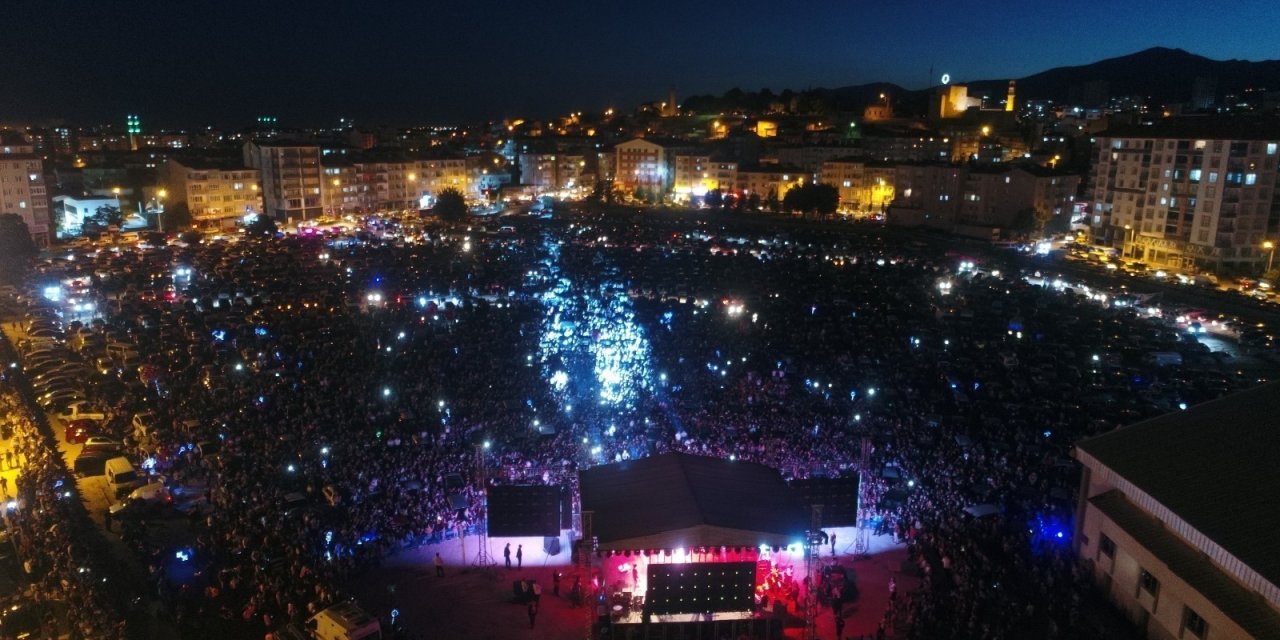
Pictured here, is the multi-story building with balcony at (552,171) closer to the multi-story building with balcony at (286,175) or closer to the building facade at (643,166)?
the building facade at (643,166)

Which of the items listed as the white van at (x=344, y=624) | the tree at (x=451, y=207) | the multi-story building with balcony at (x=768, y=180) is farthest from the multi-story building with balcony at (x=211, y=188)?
the white van at (x=344, y=624)

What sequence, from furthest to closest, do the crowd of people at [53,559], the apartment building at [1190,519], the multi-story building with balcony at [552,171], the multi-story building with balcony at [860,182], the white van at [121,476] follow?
the multi-story building with balcony at [552,171], the multi-story building with balcony at [860,182], the white van at [121,476], the crowd of people at [53,559], the apartment building at [1190,519]

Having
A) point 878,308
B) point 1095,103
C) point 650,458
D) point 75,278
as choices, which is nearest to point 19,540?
point 650,458

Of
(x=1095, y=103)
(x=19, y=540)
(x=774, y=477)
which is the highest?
(x=1095, y=103)

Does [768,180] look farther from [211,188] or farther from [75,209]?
[75,209]

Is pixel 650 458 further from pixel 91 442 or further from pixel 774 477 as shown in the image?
pixel 91 442

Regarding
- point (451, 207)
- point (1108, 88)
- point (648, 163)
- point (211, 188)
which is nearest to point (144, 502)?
point (451, 207)

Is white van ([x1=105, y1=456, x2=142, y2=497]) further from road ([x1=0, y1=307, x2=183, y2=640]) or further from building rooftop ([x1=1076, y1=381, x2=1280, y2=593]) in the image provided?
building rooftop ([x1=1076, y1=381, x2=1280, y2=593])
